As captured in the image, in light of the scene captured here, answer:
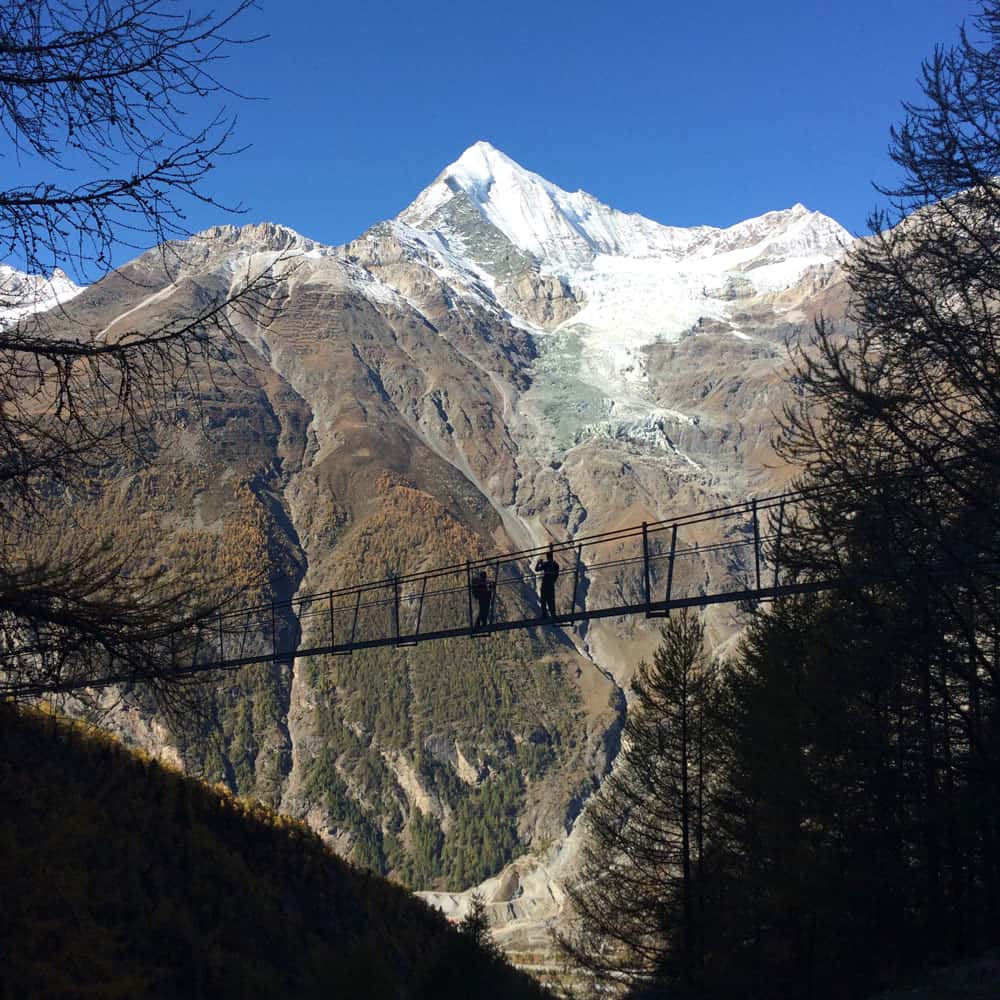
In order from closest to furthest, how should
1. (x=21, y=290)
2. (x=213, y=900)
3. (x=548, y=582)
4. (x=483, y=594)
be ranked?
(x=21, y=290) < (x=548, y=582) < (x=483, y=594) < (x=213, y=900)

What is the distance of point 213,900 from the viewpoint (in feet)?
62.6

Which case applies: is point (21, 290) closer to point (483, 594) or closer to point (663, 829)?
point (483, 594)

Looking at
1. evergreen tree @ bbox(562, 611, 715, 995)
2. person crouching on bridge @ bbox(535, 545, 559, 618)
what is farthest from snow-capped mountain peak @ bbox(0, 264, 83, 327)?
evergreen tree @ bbox(562, 611, 715, 995)

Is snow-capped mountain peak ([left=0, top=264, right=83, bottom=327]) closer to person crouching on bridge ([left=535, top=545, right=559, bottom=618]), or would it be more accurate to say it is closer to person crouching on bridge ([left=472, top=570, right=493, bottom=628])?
person crouching on bridge ([left=535, top=545, right=559, bottom=618])

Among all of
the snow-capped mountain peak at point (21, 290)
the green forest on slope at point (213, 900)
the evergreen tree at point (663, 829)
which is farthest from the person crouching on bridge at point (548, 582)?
the snow-capped mountain peak at point (21, 290)

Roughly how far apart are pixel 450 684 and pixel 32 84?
163 metres

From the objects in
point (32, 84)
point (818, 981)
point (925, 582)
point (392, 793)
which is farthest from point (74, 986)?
point (392, 793)

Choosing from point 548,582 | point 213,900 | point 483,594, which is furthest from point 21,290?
point 213,900

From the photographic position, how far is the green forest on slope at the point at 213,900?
15180 mm

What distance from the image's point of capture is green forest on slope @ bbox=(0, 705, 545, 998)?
15.2m

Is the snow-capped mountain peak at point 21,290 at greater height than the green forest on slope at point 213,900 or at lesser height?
greater

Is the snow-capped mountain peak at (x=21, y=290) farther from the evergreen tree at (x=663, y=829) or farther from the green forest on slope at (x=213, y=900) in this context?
the evergreen tree at (x=663, y=829)

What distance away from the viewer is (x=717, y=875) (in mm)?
18047

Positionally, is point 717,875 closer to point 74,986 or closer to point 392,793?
point 74,986
